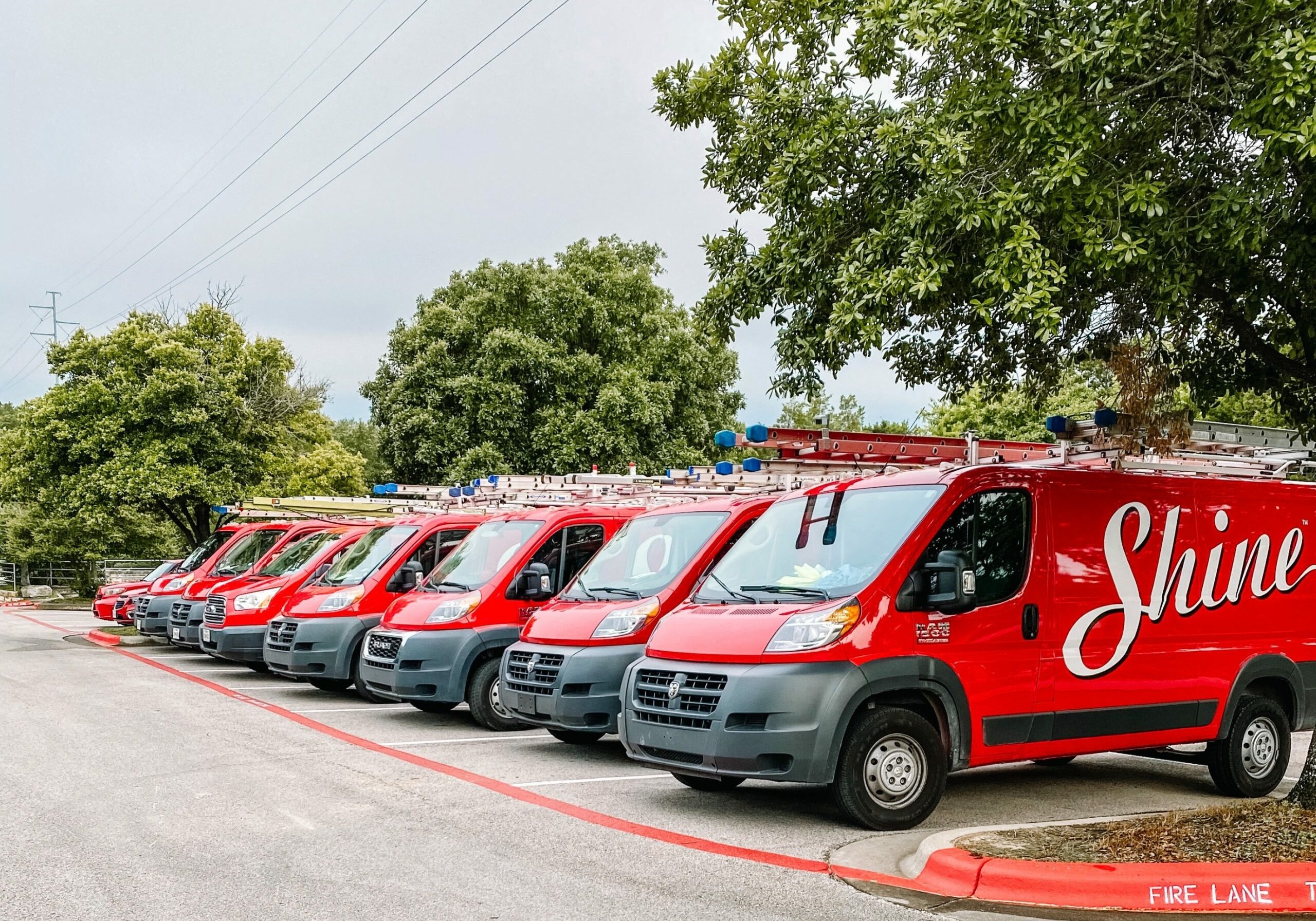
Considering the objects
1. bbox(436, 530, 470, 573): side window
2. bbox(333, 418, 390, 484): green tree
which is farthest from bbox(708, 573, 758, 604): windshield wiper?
bbox(333, 418, 390, 484): green tree

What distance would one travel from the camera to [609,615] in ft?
32.8

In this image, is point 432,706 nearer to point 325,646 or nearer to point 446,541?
point 325,646

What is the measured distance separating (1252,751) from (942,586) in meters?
3.62

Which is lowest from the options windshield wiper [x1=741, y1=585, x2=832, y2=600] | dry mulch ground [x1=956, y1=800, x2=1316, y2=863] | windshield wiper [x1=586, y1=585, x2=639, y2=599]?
dry mulch ground [x1=956, y1=800, x2=1316, y2=863]

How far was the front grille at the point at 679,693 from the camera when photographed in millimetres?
7559

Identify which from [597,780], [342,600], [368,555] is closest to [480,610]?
[342,600]

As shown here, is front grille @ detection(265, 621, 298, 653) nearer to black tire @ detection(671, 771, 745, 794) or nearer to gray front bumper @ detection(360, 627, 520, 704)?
gray front bumper @ detection(360, 627, 520, 704)

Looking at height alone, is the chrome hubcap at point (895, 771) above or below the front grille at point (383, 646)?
below

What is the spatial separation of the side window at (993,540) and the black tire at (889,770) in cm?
98

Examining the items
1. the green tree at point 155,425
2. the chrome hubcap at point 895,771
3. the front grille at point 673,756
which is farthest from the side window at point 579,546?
the green tree at point 155,425

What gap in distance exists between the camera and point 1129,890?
19.4 feet

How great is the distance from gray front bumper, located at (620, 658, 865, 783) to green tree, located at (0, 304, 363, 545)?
896 inches

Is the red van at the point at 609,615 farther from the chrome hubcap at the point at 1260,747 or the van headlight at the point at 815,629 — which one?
the chrome hubcap at the point at 1260,747

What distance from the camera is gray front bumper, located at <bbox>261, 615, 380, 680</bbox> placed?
13930 mm
